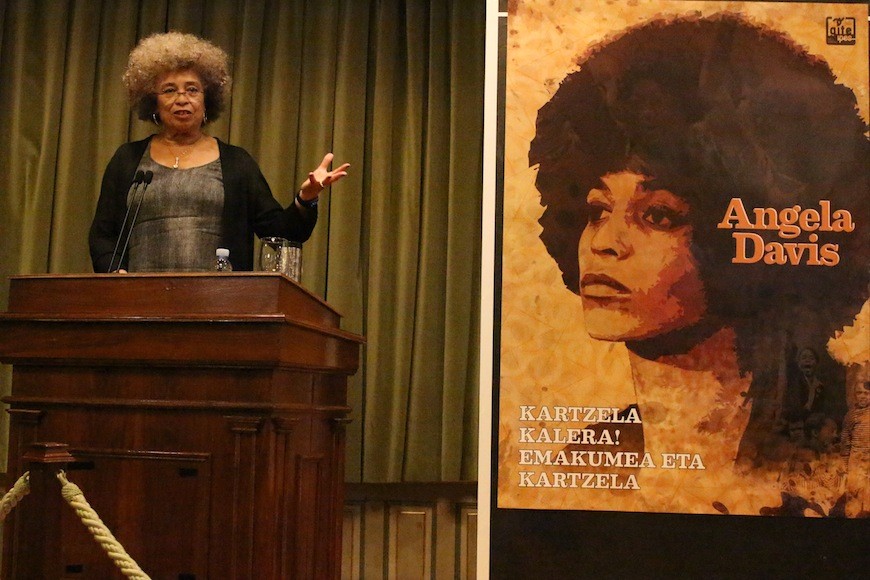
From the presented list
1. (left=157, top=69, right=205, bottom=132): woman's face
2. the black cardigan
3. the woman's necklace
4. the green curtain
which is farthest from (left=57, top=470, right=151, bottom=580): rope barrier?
the green curtain

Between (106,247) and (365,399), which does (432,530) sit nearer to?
(365,399)

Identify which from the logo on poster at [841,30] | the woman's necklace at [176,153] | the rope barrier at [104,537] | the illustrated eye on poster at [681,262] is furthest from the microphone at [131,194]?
the logo on poster at [841,30]

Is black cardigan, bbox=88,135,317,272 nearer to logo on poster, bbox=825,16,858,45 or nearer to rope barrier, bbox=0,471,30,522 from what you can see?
rope barrier, bbox=0,471,30,522

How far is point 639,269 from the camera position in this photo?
89.6 inches

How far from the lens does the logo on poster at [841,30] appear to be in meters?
2.29

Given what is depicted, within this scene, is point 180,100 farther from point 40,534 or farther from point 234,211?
point 40,534

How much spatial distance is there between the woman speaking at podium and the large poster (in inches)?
28.9

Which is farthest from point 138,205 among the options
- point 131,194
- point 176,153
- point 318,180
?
point 318,180

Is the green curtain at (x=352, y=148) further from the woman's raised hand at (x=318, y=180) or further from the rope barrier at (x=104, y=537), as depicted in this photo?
the rope barrier at (x=104, y=537)

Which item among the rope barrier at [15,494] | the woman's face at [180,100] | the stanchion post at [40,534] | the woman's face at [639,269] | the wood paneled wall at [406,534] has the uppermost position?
the woman's face at [180,100]

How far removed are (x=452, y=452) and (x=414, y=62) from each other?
157cm

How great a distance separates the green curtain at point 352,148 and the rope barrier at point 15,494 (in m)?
1.60

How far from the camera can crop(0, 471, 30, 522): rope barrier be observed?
6.45ft

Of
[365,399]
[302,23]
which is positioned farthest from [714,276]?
[302,23]
